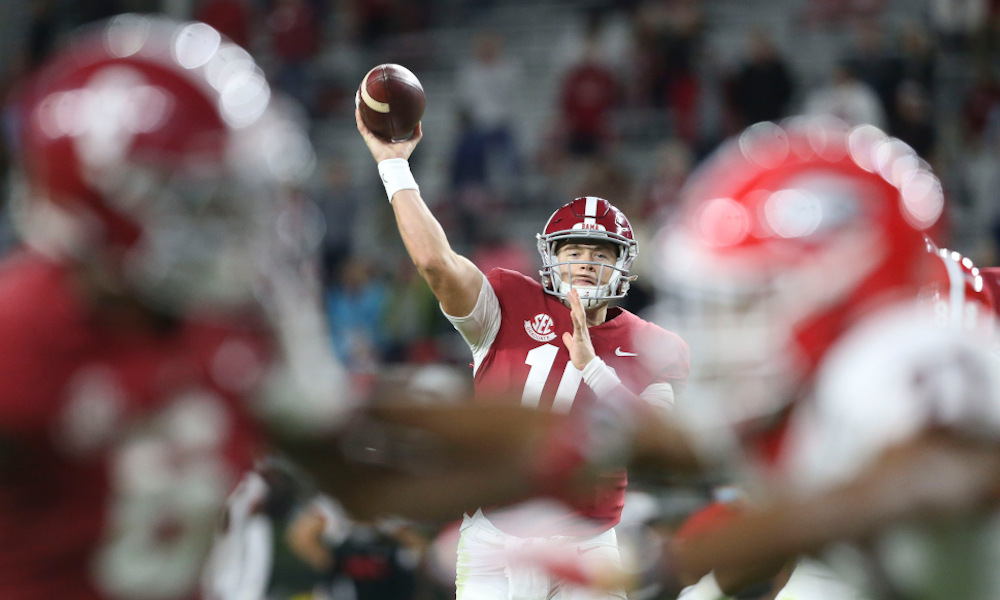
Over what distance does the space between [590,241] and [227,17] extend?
9370 millimetres

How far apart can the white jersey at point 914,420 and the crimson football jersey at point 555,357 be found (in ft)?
6.25

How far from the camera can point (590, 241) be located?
3.91m

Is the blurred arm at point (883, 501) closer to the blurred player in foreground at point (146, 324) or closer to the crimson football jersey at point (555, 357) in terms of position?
the blurred player in foreground at point (146, 324)

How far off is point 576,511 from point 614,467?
1.59 metres

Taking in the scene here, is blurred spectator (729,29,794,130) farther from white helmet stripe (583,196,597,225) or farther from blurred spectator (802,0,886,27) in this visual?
white helmet stripe (583,196,597,225)

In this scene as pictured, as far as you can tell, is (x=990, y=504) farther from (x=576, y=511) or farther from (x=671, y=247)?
(x=576, y=511)

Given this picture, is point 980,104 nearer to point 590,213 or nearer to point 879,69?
point 879,69

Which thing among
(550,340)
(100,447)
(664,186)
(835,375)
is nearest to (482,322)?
(550,340)

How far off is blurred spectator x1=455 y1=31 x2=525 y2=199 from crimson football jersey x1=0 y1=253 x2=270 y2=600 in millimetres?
8230

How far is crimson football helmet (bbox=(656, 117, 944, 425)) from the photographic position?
190 centimetres

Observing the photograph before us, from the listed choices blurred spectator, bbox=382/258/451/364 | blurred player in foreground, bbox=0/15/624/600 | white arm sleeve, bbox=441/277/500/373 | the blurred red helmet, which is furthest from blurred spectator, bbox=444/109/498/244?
blurred player in foreground, bbox=0/15/624/600

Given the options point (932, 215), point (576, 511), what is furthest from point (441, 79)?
point (932, 215)

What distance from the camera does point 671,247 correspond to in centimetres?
212

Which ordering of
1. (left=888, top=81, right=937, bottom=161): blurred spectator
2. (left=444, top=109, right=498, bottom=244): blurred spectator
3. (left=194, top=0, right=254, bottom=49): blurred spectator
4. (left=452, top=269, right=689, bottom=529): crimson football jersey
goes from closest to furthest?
(left=452, top=269, right=689, bottom=529): crimson football jersey
(left=888, top=81, right=937, bottom=161): blurred spectator
(left=444, top=109, right=498, bottom=244): blurred spectator
(left=194, top=0, right=254, bottom=49): blurred spectator
